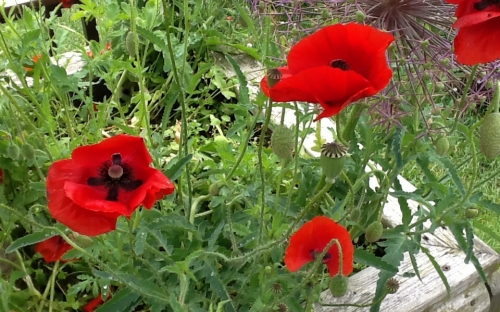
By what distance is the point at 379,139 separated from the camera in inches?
34.3

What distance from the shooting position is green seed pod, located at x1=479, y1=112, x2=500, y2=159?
2.03 ft

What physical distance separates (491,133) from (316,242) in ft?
0.80

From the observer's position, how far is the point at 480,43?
1.63 ft

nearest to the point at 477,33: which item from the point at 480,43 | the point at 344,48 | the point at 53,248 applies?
the point at 480,43

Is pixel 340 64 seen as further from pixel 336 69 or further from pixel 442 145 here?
pixel 442 145

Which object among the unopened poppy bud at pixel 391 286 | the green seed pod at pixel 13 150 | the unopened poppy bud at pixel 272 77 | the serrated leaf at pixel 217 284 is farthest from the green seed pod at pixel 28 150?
the unopened poppy bud at pixel 391 286

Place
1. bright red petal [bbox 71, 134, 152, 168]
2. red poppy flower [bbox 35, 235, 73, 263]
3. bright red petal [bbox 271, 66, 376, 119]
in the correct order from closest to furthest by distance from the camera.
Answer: bright red petal [bbox 271, 66, 376, 119] < bright red petal [bbox 71, 134, 152, 168] < red poppy flower [bbox 35, 235, 73, 263]

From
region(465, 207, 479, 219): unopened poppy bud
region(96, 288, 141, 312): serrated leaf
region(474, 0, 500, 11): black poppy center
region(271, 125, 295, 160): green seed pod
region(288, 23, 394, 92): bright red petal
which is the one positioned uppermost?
region(474, 0, 500, 11): black poppy center

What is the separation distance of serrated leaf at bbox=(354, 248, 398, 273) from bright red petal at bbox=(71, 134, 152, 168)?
0.33 meters

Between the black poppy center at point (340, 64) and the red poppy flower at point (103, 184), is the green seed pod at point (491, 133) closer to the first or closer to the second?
the black poppy center at point (340, 64)

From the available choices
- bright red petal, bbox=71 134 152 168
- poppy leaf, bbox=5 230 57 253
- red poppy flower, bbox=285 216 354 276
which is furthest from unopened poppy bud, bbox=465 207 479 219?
poppy leaf, bbox=5 230 57 253

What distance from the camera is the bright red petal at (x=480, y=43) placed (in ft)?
1.61

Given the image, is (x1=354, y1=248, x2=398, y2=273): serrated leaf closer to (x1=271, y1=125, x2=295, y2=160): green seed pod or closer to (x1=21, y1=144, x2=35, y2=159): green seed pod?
(x1=271, y1=125, x2=295, y2=160): green seed pod

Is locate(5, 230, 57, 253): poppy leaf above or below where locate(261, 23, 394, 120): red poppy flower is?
below
